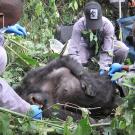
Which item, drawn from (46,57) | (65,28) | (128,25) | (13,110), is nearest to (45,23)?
(65,28)

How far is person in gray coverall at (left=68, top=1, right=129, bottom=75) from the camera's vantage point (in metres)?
5.37

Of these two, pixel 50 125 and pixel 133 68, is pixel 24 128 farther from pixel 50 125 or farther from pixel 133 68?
pixel 133 68

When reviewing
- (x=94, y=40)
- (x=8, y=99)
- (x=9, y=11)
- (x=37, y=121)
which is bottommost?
(x=37, y=121)

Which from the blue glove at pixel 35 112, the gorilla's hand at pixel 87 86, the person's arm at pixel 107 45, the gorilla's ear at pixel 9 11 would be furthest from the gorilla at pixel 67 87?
the person's arm at pixel 107 45

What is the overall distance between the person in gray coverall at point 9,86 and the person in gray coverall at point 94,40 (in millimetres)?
2510

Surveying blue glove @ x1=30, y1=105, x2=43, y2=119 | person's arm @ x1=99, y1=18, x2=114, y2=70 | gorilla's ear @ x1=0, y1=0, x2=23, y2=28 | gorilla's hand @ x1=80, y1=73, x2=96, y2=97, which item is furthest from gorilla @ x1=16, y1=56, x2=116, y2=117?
person's arm @ x1=99, y1=18, x2=114, y2=70

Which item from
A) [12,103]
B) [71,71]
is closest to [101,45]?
[71,71]

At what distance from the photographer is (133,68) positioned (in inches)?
147

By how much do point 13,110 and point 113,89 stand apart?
1181 mm

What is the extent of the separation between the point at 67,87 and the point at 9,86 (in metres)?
0.77

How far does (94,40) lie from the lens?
555 centimetres

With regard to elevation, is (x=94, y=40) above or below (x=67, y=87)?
above

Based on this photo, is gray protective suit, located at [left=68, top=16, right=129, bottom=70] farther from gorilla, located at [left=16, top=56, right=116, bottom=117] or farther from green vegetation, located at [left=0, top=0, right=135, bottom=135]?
gorilla, located at [left=16, top=56, right=116, bottom=117]

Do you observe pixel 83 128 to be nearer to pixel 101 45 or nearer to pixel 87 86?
pixel 87 86
